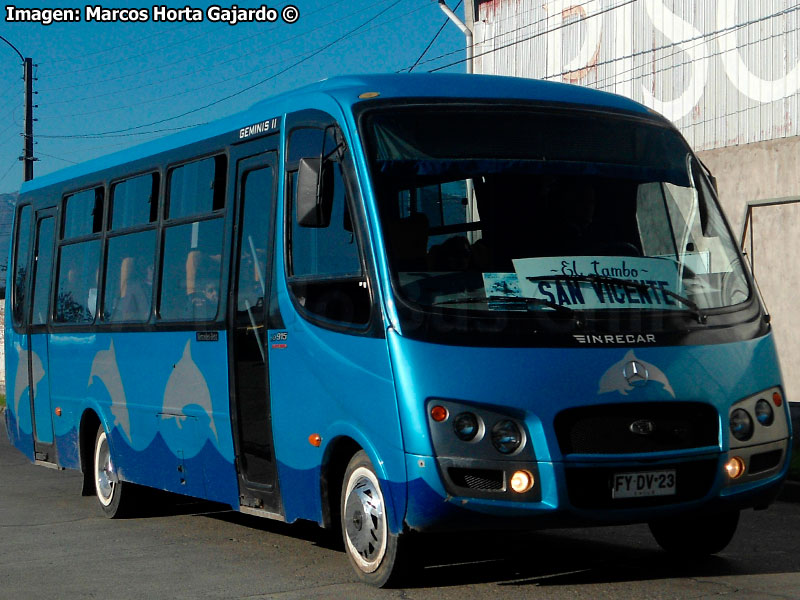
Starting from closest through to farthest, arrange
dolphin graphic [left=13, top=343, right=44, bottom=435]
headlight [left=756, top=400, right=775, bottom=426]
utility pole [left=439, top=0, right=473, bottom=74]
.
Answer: headlight [left=756, top=400, right=775, bottom=426]
dolphin graphic [left=13, top=343, right=44, bottom=435]
utility pole [left=439, top=0, right=473, bottom=74]

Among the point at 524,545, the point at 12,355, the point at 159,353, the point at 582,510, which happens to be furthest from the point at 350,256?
the point at 12,355

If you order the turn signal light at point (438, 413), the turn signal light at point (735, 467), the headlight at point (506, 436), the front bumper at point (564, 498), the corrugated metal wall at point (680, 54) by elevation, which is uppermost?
the corrugated metal wall at point (680, 54)

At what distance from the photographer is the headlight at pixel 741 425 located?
722 centimetres

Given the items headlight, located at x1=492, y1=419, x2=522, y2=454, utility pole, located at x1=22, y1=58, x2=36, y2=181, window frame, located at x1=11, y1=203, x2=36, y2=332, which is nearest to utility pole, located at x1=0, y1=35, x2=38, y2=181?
utility pole, located at x1=22, y1=58, x2=36, y2=181

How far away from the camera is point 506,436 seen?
6785 millimetres

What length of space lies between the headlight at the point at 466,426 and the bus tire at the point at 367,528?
609mm

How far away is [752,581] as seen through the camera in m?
7.32

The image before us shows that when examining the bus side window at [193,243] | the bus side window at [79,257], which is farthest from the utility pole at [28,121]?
the bus side window at [193,243]

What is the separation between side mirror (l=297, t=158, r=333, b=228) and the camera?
7.50 meters

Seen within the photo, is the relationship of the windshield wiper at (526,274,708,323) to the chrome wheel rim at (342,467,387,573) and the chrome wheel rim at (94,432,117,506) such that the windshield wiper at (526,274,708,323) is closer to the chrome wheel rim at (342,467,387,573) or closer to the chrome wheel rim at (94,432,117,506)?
the chrome wheel rim at (342,467,387,573)

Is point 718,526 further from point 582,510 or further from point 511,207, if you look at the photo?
point 511,207

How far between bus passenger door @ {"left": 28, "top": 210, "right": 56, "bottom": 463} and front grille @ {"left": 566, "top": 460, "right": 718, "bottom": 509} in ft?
23.4

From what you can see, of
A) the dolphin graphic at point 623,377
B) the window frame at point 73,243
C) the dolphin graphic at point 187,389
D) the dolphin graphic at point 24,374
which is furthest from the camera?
the dolphin graphic at point 24,374

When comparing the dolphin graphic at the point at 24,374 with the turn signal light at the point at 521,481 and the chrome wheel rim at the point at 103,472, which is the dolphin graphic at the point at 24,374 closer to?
the chrome wheel rim at the point at 103,472
